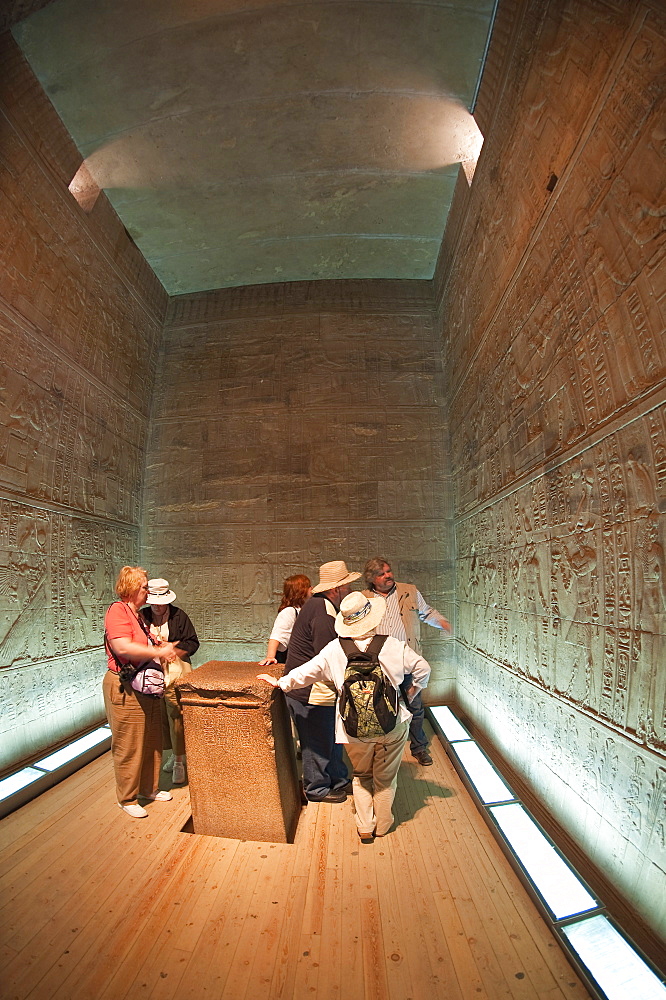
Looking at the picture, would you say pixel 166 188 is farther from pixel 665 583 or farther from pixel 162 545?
pixel 665 583

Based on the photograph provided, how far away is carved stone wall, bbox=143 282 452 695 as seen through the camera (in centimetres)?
638

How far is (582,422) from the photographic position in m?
2.80

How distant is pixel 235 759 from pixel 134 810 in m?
0.99

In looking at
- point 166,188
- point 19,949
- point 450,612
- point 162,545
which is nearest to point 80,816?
point 19,949

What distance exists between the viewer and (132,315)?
6.45 metres

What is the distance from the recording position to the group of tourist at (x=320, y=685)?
2.81 m

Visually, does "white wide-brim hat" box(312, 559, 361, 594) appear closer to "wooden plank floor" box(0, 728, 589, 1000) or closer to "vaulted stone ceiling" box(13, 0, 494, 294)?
"wooden plank floor" box(0, 728, 589, 1000)

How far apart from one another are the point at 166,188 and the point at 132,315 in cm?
165

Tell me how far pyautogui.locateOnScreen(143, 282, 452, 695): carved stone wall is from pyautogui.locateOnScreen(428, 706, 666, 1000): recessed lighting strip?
2748 millimetres

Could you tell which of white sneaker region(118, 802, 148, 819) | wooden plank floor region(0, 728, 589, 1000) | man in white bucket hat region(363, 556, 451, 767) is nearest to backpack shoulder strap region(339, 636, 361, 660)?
man in white bucket hat region(363, 556, 451, 767)

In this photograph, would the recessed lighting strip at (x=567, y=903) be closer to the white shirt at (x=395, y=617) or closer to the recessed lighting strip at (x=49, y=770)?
the white shirt at (x=395, y=617)

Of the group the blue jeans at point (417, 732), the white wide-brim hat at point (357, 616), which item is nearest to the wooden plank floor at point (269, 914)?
the blue jeans at point (417, 732)

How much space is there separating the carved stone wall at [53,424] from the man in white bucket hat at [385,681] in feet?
9.01

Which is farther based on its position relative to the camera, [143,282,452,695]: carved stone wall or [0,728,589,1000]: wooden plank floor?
[143,282,452,695]: carved stone wall
